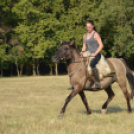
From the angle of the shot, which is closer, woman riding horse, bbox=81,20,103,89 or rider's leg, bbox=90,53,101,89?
woman riding horse, bbox=81,20,103,89

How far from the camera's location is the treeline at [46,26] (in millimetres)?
45438

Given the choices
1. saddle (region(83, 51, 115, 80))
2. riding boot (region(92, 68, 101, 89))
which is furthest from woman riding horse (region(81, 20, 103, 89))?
saddle (region(83, 51, 115, 80))

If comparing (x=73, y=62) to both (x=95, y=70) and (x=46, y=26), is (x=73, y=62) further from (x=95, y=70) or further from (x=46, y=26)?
(x=46, y=26)

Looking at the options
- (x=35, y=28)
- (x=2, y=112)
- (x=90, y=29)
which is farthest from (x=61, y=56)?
(x=35, y=28)

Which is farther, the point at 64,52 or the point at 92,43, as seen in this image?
the point at 92,43

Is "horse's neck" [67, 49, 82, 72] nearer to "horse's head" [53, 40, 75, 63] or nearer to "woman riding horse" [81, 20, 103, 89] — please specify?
"horse's head" [53, 40, 75, 63]

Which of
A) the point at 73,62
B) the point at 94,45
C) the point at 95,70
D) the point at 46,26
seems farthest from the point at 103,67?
the point at 46,26

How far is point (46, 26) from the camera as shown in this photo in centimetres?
4712

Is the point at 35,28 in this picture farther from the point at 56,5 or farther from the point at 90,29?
the point at 90,29

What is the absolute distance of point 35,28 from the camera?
152 feet

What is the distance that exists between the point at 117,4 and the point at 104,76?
38538 mm

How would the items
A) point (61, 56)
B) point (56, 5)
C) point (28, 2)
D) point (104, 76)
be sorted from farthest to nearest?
1. point (56, 5)
2. point (28, 2)
3. point (104, 76)
4. point (61, 56)

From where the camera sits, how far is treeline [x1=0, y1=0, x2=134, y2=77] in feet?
149

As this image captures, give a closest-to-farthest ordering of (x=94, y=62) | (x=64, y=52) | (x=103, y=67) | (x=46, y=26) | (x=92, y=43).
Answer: (x=64, y=52)
(x=92, y=43)
(x=94, y=62)
(x=103, y=67)
(x=46, y=26)
